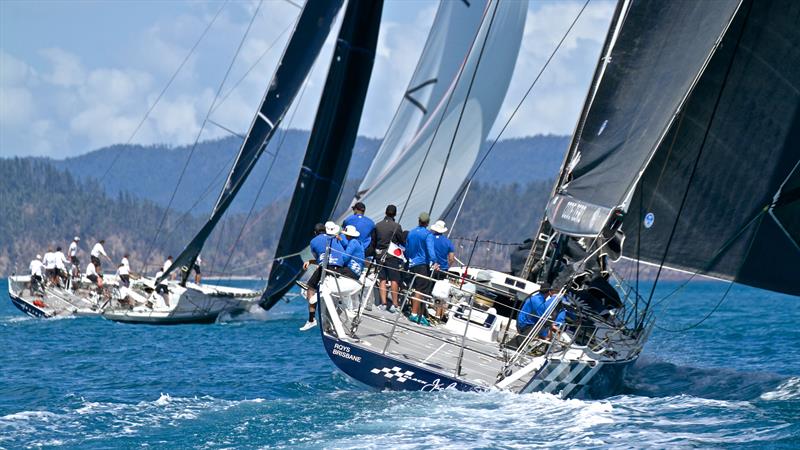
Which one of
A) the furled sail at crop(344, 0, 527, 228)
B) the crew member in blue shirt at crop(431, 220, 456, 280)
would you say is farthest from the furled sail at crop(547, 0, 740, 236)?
the furled sail at crop(344, 0, 527, 228)

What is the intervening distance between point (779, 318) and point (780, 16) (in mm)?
28932

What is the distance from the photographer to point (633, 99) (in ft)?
55.0

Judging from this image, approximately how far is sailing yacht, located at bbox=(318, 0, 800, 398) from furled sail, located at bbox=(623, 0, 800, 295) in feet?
0.06

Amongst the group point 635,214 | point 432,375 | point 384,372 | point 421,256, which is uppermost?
point 635,214

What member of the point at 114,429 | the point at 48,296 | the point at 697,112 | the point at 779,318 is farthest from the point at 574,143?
the point at 779,318

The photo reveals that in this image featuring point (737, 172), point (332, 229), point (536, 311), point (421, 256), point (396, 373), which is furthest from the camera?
point (737, 172)

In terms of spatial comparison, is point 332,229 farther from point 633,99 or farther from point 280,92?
point 280,92

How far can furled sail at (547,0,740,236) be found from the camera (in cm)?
1636

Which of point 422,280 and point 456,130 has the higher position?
point 456,130

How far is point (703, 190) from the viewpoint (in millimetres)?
18203

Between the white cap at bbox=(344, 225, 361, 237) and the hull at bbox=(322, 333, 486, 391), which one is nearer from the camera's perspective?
the hull at bbox=(322, 333, 486, 391)

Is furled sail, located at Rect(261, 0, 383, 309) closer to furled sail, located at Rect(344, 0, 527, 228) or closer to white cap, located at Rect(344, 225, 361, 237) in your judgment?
furled sail, located at Rect(344, 0, 527, 228)

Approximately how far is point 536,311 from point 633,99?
3.35 m

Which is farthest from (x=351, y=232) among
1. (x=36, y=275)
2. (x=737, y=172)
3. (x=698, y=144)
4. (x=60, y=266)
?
(x=60, y=266)
